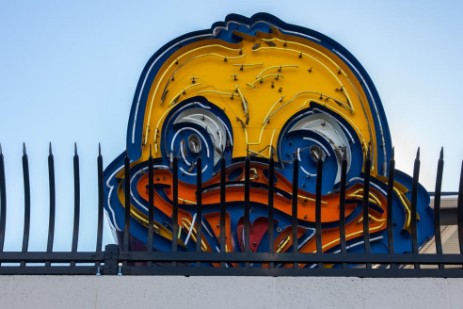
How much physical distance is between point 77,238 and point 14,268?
0.65m

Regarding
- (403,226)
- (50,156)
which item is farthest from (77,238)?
(403,226)

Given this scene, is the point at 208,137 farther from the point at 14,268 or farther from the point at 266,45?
the point at 14,268

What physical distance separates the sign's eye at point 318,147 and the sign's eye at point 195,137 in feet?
2.37

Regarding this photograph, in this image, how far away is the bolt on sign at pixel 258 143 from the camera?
26.5 feet

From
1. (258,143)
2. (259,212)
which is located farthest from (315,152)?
(259,212)

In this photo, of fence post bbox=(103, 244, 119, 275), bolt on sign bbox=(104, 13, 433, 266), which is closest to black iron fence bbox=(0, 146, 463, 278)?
fence post bbox=(103, 244, 119, 275)

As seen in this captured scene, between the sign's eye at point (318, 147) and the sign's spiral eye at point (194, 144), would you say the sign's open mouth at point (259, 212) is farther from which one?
the sign's spiral eye at point (194, 144)

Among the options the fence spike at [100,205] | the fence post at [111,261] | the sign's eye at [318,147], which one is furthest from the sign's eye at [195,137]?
the fence post at [111,261]

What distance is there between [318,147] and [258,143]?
0.72 m

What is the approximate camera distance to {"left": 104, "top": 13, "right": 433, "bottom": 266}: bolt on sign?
8.08 m
